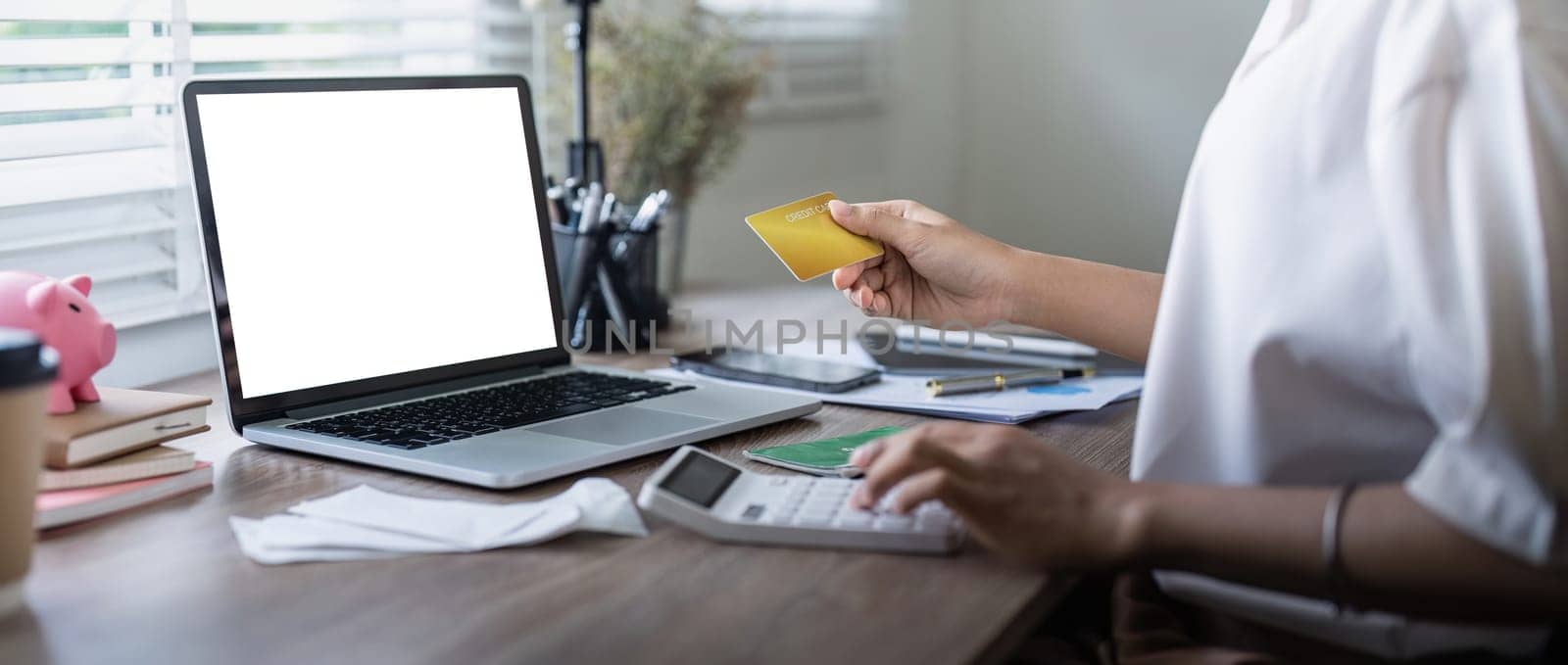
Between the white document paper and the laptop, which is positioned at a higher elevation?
the laptop

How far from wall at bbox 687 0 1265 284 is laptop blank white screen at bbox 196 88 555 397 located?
1.88m

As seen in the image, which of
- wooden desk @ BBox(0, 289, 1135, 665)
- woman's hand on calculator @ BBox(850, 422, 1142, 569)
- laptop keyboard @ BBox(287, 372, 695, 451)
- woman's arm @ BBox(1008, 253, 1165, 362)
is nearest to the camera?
wooden desk @ BBox(0, 289, 1135, 665)

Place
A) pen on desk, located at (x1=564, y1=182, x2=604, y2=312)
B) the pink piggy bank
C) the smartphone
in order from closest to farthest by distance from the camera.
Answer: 1. the pink piggy bank
2. the smartphone
3. pen on desk, located at (x1=564, y1=182, x2=604, y2=312)

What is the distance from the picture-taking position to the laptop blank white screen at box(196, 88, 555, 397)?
105cm

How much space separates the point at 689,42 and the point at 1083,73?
1.78 meters

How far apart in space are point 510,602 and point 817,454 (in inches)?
13.5

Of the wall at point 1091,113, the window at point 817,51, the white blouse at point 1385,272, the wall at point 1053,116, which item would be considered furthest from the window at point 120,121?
the wall at point 1091,113

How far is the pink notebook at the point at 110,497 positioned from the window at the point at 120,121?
418mm

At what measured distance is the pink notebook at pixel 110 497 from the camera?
0.82 m

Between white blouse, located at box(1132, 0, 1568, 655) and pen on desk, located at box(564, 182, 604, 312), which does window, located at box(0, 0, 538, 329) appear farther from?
white blouse, located at box(1132, 0, 1568, 655)

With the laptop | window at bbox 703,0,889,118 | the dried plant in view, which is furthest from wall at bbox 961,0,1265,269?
the laptop

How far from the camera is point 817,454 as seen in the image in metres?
1.01

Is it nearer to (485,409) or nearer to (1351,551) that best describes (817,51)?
(485,409)

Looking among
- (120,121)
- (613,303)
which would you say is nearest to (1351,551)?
(613,303)
